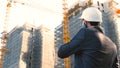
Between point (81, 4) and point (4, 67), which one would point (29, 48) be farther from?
point (81, 4)

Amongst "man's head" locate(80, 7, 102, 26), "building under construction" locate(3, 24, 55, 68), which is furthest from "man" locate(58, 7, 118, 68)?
"building under construction" locate(3, 24, 55, 68)

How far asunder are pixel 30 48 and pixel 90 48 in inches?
3650

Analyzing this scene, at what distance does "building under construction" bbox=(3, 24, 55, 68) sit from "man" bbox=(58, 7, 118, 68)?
8468 cm

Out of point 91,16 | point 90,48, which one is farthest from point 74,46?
point 91,16

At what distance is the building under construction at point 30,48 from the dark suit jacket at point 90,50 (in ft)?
278

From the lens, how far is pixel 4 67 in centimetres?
9544

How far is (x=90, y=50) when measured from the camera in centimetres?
263

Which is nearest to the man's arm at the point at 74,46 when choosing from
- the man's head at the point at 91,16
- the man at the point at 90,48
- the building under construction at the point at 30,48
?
the man at the point at 90,48

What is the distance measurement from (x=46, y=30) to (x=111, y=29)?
2719 centimetres

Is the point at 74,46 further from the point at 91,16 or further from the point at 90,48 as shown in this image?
the point at 91,16

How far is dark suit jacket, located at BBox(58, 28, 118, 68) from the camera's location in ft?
8.52

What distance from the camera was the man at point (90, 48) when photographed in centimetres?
260

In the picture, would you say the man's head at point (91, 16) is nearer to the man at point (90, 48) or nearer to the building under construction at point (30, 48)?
the man at point (90, 48)

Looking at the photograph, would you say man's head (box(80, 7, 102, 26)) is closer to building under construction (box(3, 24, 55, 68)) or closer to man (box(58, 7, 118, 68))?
man (box(58, 7, 118, 68))
